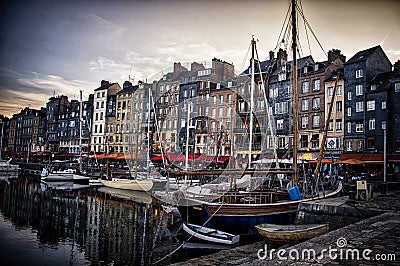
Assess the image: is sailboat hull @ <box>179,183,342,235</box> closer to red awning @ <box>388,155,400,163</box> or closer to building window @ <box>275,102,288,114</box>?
red awning @ <box>388,155,400,163</box>

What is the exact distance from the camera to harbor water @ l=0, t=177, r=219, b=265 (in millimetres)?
14508

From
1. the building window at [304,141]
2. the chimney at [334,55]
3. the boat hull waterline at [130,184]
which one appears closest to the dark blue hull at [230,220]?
the boat hull waterline at [130,184]

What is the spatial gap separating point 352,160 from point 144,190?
74.4 ft

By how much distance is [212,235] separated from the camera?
612 inches

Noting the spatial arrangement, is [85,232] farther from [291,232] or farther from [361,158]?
[361,158]

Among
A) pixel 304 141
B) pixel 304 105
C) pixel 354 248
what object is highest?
pixel 304 105

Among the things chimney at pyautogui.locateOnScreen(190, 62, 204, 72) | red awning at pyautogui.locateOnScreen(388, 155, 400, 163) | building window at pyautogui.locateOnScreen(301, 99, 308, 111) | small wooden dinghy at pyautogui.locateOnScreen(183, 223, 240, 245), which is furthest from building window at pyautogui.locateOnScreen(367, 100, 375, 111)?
chimney at pyautogui.locateOnScreen(190, 62, 204, 72)

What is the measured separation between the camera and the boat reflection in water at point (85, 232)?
14.6 meters

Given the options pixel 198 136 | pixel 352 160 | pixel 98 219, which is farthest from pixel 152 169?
pixel 352 160

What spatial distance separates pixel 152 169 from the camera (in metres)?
40.8

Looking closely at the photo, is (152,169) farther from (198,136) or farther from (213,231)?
(213,231)

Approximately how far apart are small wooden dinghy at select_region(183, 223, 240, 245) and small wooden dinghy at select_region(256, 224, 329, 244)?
211cm

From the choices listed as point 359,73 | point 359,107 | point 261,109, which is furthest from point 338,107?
point 261,109

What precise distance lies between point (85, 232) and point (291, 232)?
12.0 metres
